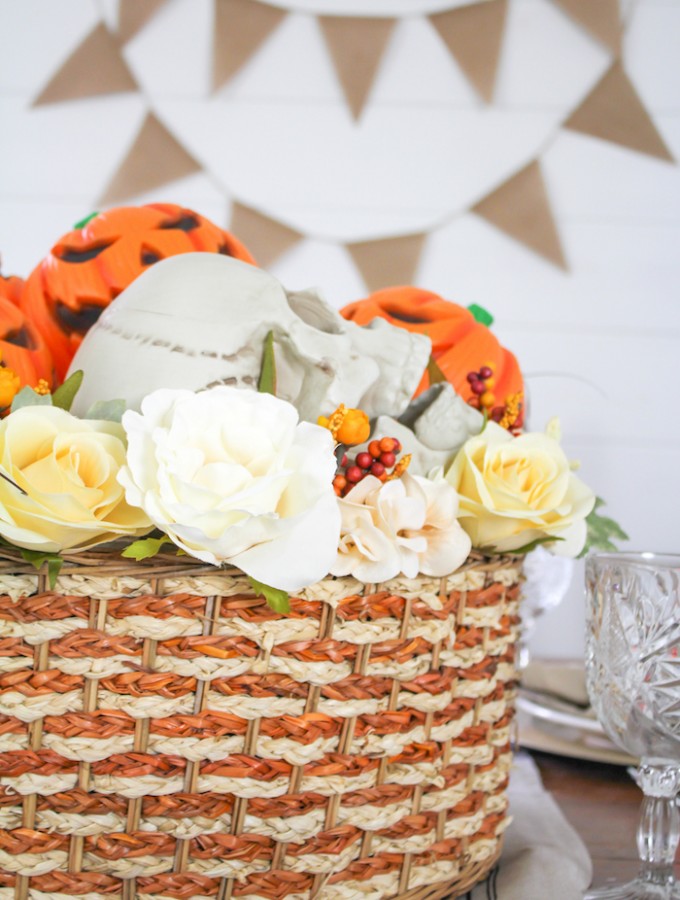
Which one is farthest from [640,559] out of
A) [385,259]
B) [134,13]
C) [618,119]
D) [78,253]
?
[134,13]

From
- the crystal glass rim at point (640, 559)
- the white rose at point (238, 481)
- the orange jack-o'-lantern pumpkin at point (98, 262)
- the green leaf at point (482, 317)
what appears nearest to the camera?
the white rose at point (238, 481)

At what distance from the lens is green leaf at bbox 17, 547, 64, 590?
1.11 feet

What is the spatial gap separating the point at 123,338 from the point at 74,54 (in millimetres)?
1402

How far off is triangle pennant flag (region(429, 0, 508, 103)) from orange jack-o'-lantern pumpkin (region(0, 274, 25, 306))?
1.21 m

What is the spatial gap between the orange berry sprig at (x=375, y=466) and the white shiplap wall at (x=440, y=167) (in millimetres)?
1254

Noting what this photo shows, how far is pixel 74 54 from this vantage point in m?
1.60

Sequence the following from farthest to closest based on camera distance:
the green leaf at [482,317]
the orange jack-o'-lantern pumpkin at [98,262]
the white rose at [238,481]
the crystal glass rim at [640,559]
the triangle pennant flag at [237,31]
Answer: the triangle pennant flag at [237,31]
the green leaf at [482,317]
the orange jack-o'-lantern pumpkin at [98,262]
the crystal glass rim at [640,559]
the white rose at [238,481]

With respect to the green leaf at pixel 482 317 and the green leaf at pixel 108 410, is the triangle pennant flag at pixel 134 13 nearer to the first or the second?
the green leaf at pixel 482 317

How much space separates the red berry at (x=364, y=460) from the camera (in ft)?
1.26

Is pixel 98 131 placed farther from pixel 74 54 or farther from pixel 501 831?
pixel 501 831

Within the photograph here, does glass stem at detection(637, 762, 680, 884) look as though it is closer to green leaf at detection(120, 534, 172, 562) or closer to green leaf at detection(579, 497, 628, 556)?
green leaf at detection(579, 497, 628, 556)

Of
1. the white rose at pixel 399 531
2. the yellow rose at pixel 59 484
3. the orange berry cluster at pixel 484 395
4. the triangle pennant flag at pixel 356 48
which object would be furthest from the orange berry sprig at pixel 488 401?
the triangle pennant flag at pixel 356 48

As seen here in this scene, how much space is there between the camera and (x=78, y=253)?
575mm

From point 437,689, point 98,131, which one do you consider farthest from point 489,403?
point 98,131
